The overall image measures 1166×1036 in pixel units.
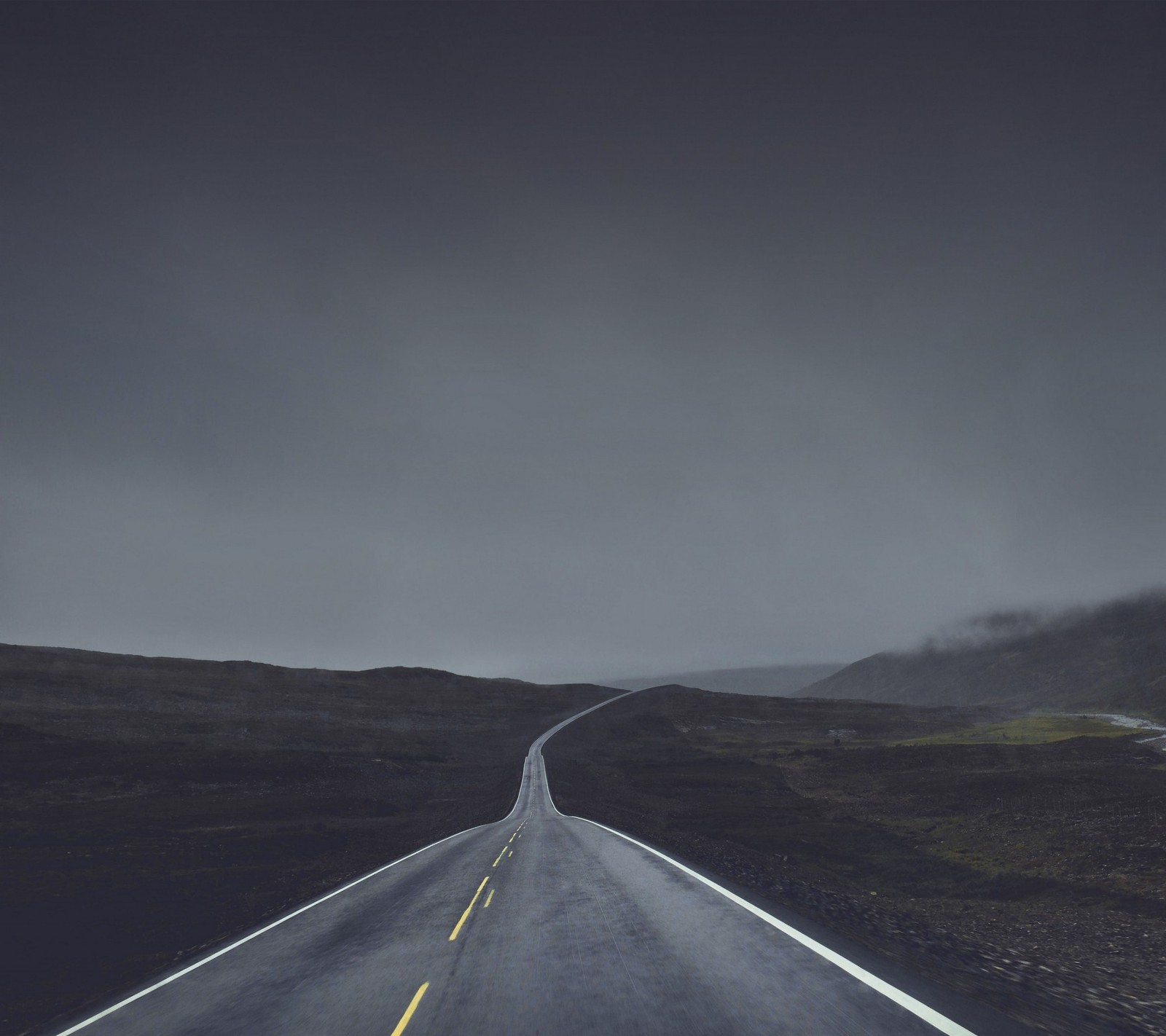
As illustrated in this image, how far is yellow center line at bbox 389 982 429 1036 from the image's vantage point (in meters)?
6.94

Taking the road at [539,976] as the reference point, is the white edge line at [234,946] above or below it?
below

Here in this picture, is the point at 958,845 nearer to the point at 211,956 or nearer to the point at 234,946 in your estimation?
the point at 234,946

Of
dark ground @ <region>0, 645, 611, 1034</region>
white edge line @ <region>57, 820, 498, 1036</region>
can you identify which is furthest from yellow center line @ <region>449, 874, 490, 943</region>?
dark ground @ <region>0, 645, 611, 1034</region>

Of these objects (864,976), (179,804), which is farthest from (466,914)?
(179,804)

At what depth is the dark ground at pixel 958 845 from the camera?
9.10 meters

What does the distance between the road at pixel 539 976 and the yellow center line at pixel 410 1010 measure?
0.02 m

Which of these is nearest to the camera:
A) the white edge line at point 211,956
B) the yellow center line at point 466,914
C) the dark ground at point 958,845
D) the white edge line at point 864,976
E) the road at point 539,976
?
the white edge line at point 864,976

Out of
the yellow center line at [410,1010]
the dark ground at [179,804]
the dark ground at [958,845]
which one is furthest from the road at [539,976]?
the dark ground at [179,804]

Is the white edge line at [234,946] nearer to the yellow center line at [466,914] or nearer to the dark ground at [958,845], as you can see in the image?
the yellow center line at [466,914]

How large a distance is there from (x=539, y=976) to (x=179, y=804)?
31939 mm

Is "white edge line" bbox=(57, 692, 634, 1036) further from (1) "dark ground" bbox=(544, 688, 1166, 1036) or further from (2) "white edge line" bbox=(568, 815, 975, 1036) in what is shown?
(1) "dark ground" bbox=(544, 688, 1166, 1036)

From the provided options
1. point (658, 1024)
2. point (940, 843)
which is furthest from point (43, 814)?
point (940, 843)

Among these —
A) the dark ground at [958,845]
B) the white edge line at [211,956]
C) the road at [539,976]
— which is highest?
the road at [539,976]

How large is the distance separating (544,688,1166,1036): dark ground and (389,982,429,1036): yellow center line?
6.82m
